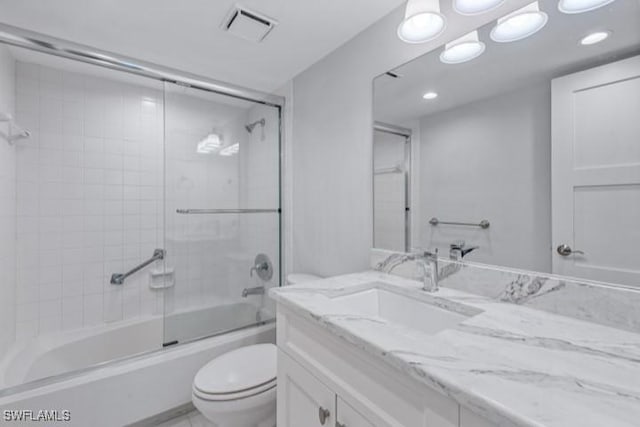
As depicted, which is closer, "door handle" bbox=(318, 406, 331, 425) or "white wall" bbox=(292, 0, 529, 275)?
"door handle" bbox=(318, 406, 331, 425)

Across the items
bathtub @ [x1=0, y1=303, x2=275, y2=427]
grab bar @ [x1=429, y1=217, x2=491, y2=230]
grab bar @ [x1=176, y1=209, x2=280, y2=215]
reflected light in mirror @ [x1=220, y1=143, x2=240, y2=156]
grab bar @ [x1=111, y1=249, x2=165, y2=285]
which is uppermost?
reflected light in mirror @ [x1=220, y1=143, x2=240, y2=156]

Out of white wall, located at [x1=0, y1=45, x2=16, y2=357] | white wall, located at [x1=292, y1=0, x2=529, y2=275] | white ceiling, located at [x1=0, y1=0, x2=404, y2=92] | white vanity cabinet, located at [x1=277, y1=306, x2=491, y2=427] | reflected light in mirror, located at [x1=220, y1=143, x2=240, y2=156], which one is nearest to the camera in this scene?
white vanity cabinet, located at [x1=277, y1=306, x2=491, y2=427]

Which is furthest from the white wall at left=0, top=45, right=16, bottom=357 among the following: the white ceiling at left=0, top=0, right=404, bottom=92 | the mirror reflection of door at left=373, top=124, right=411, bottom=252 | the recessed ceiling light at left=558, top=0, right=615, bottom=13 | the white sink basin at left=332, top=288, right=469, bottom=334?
the recessed ceiling light at left=558, top=0, right=615, bottom=13

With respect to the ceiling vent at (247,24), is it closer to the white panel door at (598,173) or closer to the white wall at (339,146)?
the white wall at (339,146)

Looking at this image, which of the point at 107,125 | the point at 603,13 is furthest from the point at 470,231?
the point at 107,125

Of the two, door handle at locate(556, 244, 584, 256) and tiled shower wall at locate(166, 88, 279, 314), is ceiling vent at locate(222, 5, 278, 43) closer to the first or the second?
tiled shower wall at locate(166, 88, 279, 314)

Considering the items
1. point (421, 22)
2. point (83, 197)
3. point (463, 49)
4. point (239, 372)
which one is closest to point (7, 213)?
point (83, 197)

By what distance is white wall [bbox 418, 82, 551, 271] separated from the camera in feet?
3.33

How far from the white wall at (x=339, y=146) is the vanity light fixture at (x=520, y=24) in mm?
183

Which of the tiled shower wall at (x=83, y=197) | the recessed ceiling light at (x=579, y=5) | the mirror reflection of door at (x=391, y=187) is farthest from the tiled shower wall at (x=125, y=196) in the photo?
the recessed ceiling light at (x=579, y=5)

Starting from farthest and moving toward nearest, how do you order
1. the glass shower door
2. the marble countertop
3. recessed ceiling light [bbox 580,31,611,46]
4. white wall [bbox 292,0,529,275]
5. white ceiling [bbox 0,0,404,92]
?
the glass shower door
white wall [bbox 292,0,529,275]
white ceiling [bbox 0,0,404,92]
recessed ceiling light [bbox 580,31,611,46]
the marble countertop

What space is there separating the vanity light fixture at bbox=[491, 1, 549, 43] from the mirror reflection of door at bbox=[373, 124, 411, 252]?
506mm

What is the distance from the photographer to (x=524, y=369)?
583 mm

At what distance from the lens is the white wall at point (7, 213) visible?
166 cm
